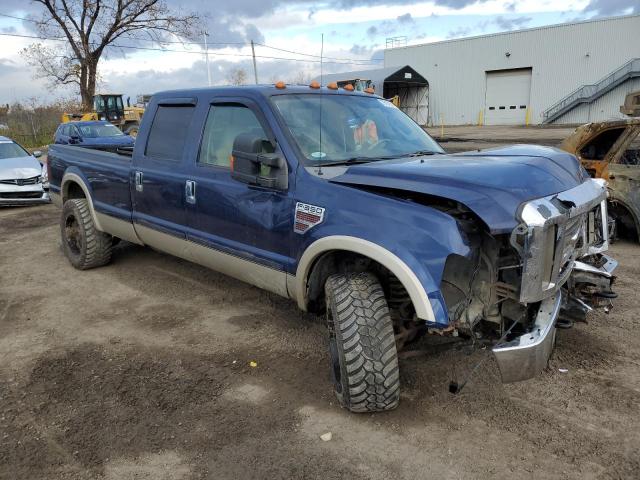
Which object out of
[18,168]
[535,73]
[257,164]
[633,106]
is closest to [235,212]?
[257,164]

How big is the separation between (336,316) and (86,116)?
26.2 meters

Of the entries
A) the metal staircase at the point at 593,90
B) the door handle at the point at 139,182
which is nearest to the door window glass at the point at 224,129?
the door handle at the point at 139,182

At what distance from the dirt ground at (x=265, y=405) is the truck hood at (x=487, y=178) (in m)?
1.20

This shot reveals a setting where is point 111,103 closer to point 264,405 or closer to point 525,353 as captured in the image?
point 264,405

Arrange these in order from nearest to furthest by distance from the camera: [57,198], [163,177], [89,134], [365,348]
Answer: [365,348] < [163,177] < [57,198] < [89,134]

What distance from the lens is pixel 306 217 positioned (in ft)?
10.9

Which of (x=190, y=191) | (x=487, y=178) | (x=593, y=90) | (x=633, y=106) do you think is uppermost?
(x=593, y=90)

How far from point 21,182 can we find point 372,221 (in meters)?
9.96

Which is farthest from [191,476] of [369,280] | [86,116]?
[86,116]

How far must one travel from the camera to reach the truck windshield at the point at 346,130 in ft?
11.9

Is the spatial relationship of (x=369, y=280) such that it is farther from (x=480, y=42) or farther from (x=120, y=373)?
(x=480, y=42)

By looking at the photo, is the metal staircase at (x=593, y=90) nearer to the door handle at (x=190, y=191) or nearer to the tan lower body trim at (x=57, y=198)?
the tan lower body trim at (x=57, y=198)

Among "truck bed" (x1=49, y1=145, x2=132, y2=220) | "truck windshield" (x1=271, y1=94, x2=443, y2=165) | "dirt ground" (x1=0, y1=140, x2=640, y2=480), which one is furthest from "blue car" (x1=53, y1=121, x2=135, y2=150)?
A: "truck windshield" (x1=271, y1=94, x2=443, y2=165)

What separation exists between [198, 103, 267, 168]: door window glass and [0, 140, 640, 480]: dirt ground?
1405 millimetres
